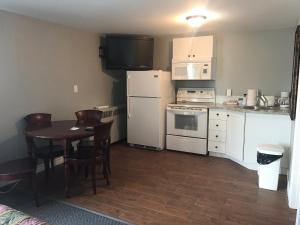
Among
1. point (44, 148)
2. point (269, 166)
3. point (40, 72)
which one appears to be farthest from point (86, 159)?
point (269, 166)

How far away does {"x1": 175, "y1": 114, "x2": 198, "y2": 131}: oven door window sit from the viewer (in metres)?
4.30

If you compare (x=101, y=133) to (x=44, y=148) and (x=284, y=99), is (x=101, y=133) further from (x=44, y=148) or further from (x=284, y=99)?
(x=284, y=99)

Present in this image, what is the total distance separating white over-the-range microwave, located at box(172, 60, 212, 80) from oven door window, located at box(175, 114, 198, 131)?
720mm

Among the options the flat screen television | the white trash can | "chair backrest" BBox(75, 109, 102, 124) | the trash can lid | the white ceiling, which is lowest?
the white trash can

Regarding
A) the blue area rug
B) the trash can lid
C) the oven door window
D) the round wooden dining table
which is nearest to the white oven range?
the oven door window

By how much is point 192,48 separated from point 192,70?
40 cm

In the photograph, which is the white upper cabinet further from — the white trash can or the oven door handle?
the white trash can

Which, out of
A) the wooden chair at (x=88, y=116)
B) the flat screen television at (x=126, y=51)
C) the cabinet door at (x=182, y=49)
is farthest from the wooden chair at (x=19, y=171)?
the cabinet door at (x=182, y=49)

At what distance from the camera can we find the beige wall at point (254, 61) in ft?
13.1

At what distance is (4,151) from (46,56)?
142cm

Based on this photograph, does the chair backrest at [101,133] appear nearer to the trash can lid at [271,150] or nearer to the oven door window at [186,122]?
the oven door window at [186,122]

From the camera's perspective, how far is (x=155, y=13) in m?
3.06

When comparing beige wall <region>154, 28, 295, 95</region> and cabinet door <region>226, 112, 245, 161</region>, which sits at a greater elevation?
beige wall <region>154, 28, 295, 95</region>

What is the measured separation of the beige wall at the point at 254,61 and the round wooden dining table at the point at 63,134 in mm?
2651
